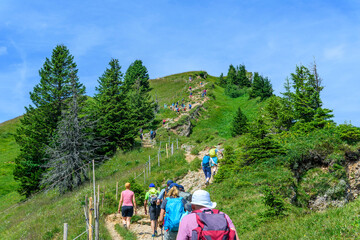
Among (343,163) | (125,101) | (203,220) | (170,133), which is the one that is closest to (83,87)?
(125,101)

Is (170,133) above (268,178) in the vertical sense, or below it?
above

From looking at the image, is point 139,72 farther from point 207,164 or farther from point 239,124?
point 207,164

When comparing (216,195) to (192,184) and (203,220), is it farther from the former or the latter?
(203,220)

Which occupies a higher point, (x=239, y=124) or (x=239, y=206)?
(x=239, y=124)

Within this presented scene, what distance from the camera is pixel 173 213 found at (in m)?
6.68

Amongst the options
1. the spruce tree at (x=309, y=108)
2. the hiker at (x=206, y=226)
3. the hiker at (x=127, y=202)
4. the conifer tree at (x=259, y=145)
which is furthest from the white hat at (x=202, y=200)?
the spruce tree at (x=309, y=108)

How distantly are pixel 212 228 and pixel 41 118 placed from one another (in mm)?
33535

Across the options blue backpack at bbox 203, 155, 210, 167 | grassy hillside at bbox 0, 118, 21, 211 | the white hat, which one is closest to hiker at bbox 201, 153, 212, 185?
blue backpack at bbox 203, 155, 210, 167

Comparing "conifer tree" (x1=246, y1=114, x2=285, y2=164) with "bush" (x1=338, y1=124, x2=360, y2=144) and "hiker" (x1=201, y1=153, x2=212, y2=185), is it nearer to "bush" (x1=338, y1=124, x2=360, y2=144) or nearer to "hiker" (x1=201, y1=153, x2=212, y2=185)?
"hiker" (x1=201, y1=153, x2=212, y2=185)

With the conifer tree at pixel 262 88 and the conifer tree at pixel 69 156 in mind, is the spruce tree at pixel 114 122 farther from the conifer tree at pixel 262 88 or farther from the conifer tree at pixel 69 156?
the conifer tree at pixel 262 88

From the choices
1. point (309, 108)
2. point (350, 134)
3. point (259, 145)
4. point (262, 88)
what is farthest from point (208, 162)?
point (262, 88)

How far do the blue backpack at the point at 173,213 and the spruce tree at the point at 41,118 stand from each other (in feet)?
88.6

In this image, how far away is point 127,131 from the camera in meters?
36.2

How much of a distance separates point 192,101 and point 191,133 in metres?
17.8
